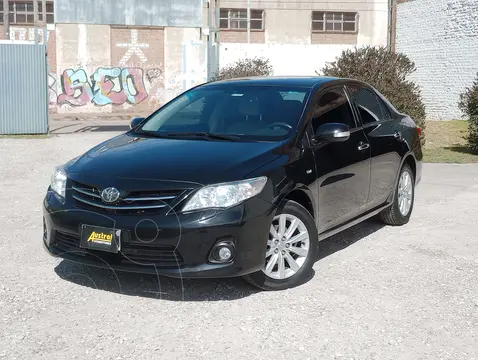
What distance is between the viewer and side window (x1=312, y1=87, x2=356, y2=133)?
239 inches

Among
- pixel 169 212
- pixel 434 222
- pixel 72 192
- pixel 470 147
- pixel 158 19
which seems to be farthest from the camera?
pixel 158 19

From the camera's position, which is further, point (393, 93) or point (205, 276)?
point (393, 93)

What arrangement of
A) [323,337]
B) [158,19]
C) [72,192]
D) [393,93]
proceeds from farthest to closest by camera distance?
[158,19]
[393,93]
[72,192]
[323,337]

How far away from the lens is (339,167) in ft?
19.7

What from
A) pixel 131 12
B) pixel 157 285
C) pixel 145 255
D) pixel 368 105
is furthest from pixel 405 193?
pixel 131 12

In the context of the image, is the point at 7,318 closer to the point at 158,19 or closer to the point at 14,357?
the point at 14,357

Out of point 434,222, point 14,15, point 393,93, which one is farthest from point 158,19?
point 434,222

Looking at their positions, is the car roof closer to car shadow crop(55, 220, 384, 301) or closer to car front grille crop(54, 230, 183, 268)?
car shadow crop(55, 220, 384, 301)

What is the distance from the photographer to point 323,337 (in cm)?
440

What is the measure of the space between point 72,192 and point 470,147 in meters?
12.0

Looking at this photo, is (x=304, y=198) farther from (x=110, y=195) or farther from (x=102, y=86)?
(x=102, y=86)

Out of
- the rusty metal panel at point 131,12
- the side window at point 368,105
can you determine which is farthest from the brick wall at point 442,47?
the side window at point 368,105

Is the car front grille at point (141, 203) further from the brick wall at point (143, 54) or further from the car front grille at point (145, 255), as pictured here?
the brick wall at point (143, 54)

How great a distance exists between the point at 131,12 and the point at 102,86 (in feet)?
14.3
